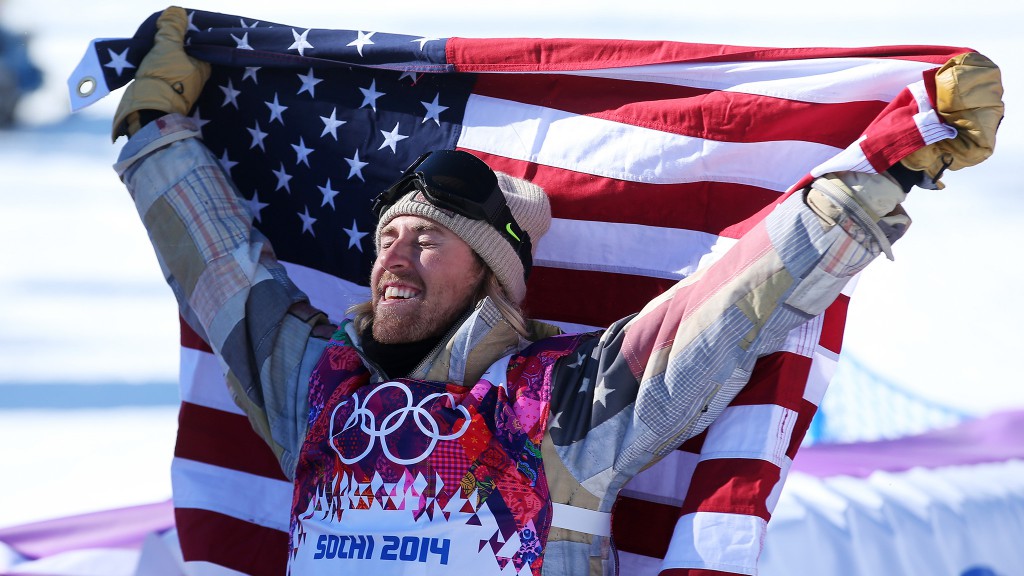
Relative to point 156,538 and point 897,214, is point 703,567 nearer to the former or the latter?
point 897,214

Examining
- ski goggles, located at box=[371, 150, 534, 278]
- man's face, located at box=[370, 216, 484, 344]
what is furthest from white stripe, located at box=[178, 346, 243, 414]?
ski goggles, located at box=[371, 150, 534, 278]

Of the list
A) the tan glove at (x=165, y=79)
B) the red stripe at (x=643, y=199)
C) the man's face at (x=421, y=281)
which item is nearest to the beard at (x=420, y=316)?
the man's face at (x=421, y=281)

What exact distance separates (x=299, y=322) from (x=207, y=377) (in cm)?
52

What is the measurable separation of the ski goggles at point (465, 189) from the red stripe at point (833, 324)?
0.71 meters

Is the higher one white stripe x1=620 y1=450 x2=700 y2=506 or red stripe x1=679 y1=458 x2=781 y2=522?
white stripe x1=620 y1=450 x2=700 y2=506

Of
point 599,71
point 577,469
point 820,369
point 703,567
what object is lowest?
point 703,567

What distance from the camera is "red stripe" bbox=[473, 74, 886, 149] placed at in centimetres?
248

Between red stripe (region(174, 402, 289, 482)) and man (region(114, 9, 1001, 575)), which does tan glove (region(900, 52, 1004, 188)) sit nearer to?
man (region(114, 9, 1001, 575))

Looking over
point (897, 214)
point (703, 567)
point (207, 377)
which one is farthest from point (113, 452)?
point (897, 214)

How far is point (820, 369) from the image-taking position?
2.40 m

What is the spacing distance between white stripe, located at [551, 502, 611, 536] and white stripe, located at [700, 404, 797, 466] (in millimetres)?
274

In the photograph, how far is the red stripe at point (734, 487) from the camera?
2.17m

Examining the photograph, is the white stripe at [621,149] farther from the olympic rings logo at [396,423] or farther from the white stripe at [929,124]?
the olympic rings logo at [396,423]

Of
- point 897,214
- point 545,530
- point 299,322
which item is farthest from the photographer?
point 299,322
